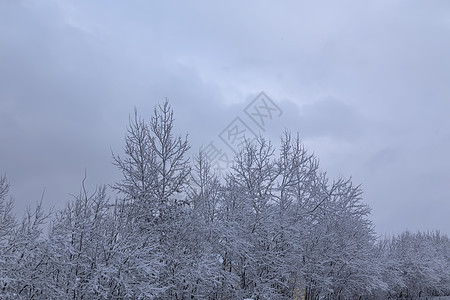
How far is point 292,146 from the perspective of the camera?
25.6m

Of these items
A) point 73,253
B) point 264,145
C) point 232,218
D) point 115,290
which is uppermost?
point 264,145

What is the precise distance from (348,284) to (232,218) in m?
10.7

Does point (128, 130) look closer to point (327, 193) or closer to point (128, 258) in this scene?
point (128, 258)

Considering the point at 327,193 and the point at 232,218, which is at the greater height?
the point at 327,193

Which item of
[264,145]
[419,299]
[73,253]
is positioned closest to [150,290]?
[73,253]

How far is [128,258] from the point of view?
13805 mm

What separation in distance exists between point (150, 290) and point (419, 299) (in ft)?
157

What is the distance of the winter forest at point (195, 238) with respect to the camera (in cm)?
1305

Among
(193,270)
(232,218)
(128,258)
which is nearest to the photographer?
(128,258)

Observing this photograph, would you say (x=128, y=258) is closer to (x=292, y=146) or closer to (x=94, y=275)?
(x=94, y=275)

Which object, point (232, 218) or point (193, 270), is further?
point (232, 218)

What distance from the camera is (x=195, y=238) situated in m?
18.3

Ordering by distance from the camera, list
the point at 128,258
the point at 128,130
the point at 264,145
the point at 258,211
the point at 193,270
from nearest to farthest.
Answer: the point at 128,258, the point at 193,270, the point at 128,130, the point at 258,211, the point at 264,145

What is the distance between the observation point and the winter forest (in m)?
13.1
